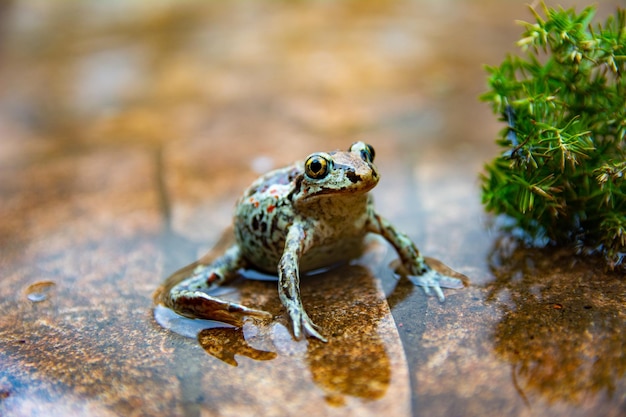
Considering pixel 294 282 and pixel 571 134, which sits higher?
pixel 571 134

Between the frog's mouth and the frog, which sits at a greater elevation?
the frog's mouth

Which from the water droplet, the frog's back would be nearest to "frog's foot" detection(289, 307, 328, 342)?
the frog's back

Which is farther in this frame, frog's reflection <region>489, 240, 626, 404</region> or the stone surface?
the stone surface

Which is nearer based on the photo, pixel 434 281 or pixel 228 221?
pixel 434 281

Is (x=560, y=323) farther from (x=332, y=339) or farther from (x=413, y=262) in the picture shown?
(x=332, y=339)

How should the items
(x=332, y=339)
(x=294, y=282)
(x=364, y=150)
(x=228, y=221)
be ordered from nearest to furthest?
1. (x=332, y=339)
2. (x=294, y=282)
3. (x=364, y=150)
4. (x=228, y=221)

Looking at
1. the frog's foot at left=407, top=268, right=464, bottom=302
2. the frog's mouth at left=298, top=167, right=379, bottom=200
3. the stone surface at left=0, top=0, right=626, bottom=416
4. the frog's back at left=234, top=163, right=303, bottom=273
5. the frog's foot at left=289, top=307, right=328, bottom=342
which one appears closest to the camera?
the stone surface at left=0, top=0, right=626, bottom=416

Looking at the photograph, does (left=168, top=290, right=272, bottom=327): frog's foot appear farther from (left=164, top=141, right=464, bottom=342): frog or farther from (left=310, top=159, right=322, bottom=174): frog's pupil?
(left=310, top=159, right=322, bottom=174): frog's pupil

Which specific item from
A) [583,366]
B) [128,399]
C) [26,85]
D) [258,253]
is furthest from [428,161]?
[26,85]

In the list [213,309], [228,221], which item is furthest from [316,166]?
[228,221]
